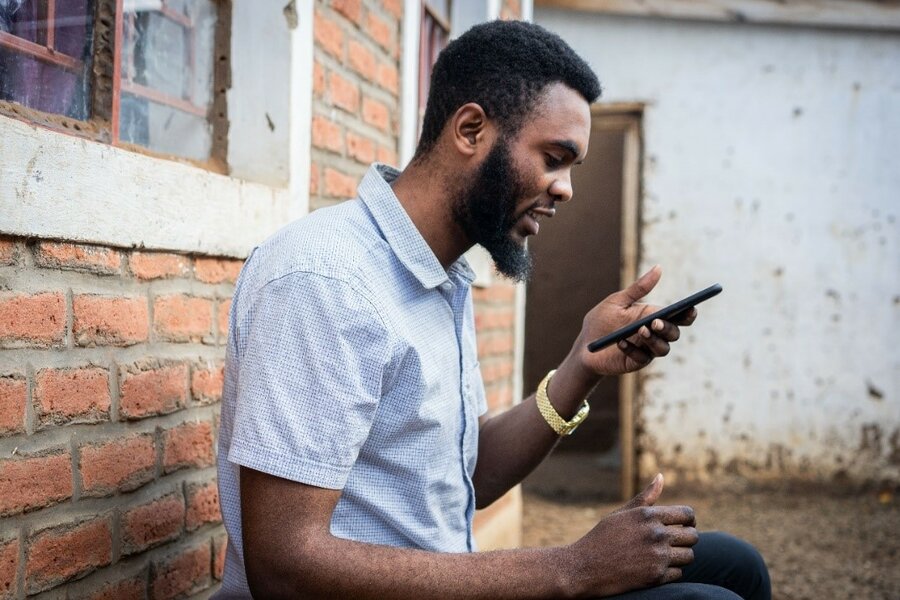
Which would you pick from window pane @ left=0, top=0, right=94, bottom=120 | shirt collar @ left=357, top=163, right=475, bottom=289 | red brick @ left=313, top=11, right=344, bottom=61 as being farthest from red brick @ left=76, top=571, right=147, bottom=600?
red brick @ left=313, top=11, right=344, bottom=61

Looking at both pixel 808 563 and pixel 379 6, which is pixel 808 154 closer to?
pixel 808 563

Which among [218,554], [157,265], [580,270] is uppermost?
[580,270]

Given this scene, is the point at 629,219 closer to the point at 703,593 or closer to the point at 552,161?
the point at 552,161

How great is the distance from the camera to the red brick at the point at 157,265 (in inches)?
70.9

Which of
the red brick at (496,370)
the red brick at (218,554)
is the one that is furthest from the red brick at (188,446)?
the red brick at (496,370)

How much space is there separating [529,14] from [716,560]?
13.0ft

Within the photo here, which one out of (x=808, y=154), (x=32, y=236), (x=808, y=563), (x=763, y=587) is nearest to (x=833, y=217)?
(x=808, y=154)

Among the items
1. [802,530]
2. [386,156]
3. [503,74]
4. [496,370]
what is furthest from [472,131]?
[802,530]

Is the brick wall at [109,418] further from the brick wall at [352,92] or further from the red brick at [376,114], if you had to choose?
the red brick at [376,114]

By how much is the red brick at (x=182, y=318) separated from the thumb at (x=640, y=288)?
3.10 feet

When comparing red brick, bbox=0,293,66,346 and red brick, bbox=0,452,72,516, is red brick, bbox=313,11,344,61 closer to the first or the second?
red brick, bbox=0,293,66,346

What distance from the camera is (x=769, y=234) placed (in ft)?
20.6

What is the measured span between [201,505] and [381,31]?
174 cm

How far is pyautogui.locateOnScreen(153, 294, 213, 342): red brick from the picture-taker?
190 cm
